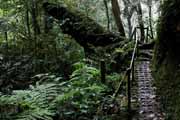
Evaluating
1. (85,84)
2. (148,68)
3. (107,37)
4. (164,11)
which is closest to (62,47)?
(107,37)

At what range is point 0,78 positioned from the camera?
13.6m

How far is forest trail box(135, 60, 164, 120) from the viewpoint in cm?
652

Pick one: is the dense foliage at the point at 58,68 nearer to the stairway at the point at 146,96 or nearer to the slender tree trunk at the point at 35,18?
the slender tree trunk at the point at 35,18

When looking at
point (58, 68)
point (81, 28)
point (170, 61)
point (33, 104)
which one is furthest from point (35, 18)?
point (33, 104)

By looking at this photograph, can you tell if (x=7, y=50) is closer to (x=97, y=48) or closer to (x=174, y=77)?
(x=97, y=48)

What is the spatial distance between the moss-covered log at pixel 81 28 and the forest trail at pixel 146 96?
359 centimetres

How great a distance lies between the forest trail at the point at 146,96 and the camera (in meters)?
6.52

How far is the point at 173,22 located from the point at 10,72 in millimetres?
8645

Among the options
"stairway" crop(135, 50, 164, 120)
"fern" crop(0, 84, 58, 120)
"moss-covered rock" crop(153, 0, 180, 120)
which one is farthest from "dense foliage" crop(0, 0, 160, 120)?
"moss-covered rock" crop(153, 0, 180, 120)

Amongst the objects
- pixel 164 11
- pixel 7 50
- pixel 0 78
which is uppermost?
pixel 164 11

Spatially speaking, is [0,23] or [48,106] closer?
[48,106]

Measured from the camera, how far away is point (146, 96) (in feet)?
25.1

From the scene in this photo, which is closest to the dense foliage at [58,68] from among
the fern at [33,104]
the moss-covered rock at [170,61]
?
the fern at [33,104]

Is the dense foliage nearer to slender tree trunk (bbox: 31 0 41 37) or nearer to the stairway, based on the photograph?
slender tree trunk (bbox: 31 0 41 37)
